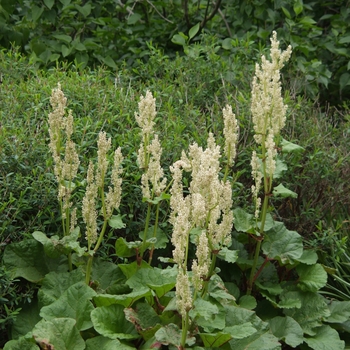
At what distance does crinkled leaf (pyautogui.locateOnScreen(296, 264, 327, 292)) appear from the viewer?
13.2 ft

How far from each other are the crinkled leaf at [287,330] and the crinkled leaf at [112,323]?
79 cm

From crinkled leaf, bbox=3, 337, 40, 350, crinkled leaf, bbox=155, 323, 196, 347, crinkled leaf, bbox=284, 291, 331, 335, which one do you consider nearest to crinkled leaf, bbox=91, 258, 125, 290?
crinkled leaf, bbox=3, 337, 40, 350

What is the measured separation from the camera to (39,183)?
396 centimetres

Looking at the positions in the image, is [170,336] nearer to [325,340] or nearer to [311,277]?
[325,340]

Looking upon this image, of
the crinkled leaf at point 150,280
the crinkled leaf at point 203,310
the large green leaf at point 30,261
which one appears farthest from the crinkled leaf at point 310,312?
the large green leaf at point 30,261

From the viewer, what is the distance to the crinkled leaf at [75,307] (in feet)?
11.6

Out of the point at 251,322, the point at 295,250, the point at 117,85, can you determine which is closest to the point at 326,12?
the point at 117,85

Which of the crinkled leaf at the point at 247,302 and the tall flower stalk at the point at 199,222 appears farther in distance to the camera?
the crinkled leaf at the point at 247,302

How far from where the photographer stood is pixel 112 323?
3486 millimetres

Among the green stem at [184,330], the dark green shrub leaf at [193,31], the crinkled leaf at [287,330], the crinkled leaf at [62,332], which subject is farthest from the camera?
the dark green shrub leaf at [193,31]

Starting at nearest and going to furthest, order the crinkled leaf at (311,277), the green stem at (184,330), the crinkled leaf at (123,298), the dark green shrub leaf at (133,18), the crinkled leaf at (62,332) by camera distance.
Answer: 1. the green stem at (184,330)
2. the crinkled leaf at (62,332)
3. the crinkled leaf at (123,298)
4. the crinkled leaf at (311,277)
5. the dark green shrub leaf at (133,18)

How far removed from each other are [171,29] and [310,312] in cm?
386

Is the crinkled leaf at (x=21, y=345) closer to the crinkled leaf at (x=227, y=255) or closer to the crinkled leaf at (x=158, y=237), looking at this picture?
the crinkled leaf at (x=158, y=237)

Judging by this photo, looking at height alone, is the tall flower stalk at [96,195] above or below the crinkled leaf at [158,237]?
above
